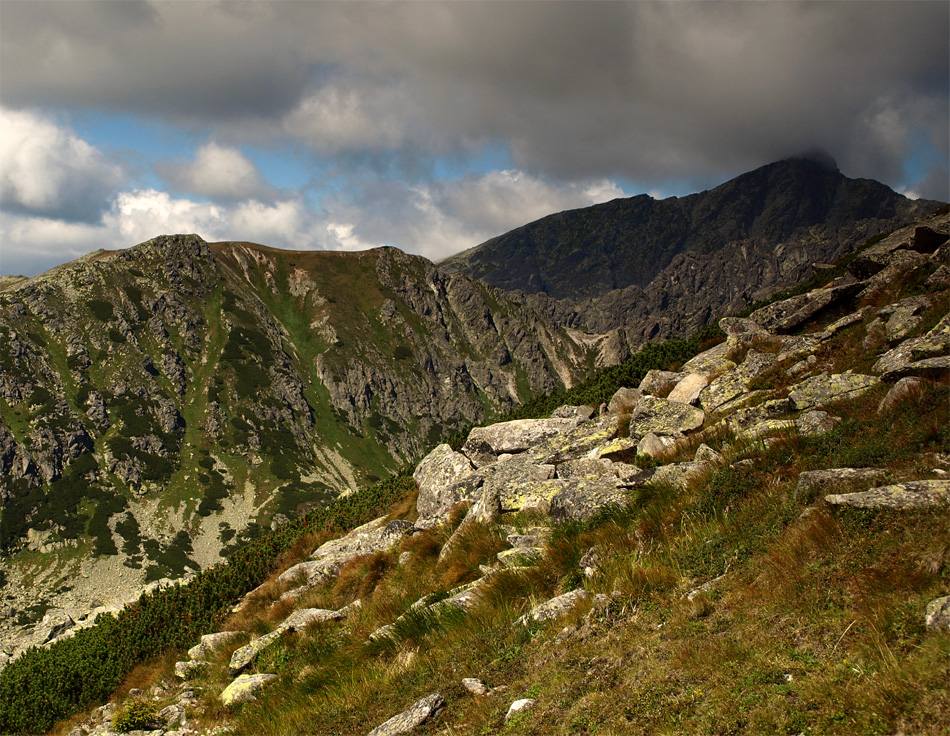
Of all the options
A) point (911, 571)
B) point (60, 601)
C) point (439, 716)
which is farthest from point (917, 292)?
point (60, 601)

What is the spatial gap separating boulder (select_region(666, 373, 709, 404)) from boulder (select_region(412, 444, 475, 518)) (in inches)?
289

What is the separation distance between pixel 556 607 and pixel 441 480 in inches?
455

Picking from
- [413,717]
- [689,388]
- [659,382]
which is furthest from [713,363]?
[413,717]

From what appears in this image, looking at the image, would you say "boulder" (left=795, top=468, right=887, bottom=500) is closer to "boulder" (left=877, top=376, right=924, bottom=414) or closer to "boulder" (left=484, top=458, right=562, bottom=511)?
"boulder" (left=877, top=376, right=924, bottom=414)

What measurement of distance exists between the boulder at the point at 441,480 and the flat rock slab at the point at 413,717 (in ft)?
31.0

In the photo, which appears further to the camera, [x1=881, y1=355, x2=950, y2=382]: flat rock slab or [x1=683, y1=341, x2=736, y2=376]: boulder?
[x1=683, y1=341, x2=736, y2=376]: boulder

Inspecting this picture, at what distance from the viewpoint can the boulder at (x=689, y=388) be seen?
58.6 ft

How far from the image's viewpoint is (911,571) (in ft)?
19.0

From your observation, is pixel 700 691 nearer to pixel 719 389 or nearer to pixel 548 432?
pixel 719 389

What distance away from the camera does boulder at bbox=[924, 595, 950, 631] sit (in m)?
4.99

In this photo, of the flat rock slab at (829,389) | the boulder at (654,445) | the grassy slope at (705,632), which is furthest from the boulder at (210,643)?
the flat rock slab at (829,389)

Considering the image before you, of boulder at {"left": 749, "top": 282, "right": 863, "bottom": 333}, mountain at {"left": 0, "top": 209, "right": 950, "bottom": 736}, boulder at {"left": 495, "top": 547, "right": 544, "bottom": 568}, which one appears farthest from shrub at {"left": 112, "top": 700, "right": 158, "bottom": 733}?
boulder at {"left": 749, "top": 282, "right": 863, "bottom": 333}

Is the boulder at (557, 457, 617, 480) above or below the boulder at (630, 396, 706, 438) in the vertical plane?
below

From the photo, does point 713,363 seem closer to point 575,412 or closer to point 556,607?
point 575,412
